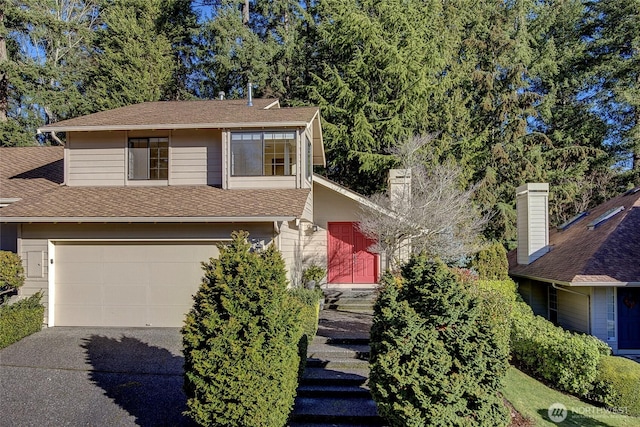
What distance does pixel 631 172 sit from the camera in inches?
824

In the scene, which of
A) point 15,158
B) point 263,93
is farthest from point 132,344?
point 263,93

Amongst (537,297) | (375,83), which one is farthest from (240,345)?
(375,83)

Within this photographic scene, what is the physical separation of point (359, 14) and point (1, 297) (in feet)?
57.0

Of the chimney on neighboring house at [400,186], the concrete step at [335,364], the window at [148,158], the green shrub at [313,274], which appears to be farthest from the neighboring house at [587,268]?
the window at [148,158]

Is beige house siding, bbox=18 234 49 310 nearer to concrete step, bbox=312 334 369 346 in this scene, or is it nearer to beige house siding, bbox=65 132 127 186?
beige house siding, bbox=65 132 127 186

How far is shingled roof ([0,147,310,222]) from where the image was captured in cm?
949

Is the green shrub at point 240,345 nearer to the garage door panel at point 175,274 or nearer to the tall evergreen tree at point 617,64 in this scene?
the garage door panel at point 175,274

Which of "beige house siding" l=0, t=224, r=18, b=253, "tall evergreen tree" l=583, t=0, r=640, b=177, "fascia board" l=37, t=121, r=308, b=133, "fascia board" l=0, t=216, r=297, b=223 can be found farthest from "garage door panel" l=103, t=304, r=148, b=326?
"tall evergreen tree" l=583, t=0, r=640, b=177

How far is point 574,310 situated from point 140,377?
10921 millimetres

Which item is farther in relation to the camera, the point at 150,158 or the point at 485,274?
the point at 485,274

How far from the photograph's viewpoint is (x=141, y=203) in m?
10.3

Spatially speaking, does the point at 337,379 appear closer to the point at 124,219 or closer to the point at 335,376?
the point at 335,376

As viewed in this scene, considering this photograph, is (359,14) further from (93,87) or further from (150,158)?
(93,87)

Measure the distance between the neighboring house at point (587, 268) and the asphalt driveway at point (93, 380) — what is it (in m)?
9.49
